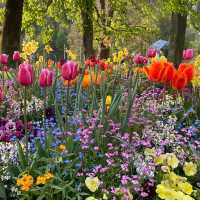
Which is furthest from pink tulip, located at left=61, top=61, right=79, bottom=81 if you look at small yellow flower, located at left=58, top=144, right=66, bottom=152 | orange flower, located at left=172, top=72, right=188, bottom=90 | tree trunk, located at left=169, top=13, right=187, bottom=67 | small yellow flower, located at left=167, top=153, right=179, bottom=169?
tree trunk, located at left=169, top=13, right=187, bottom=67

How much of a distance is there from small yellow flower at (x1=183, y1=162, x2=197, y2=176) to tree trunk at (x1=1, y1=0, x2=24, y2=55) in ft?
34.1

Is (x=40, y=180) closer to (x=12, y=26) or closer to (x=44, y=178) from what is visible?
(x=44, y=178)

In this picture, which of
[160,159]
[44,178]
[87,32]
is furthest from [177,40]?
[44,178]

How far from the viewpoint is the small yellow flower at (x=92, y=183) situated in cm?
327

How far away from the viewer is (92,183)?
329 cm

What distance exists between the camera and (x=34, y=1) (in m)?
20.2

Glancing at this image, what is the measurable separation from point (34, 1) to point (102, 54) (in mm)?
4253

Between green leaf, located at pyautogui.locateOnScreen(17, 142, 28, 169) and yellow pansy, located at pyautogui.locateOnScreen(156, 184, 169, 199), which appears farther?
green leaf, located at pyautogui.locateOnScreen(17, 142, 28, 169)

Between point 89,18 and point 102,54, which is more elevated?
point 89,18

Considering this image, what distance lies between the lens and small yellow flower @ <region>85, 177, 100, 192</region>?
10.7 feet

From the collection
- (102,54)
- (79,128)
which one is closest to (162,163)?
(79,128)

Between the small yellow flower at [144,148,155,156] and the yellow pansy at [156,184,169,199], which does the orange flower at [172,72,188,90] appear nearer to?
the small yellow flower at [144,148,155,156]

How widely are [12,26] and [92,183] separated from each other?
35.4 feet

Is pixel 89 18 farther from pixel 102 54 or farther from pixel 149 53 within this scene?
pixel 149 53
